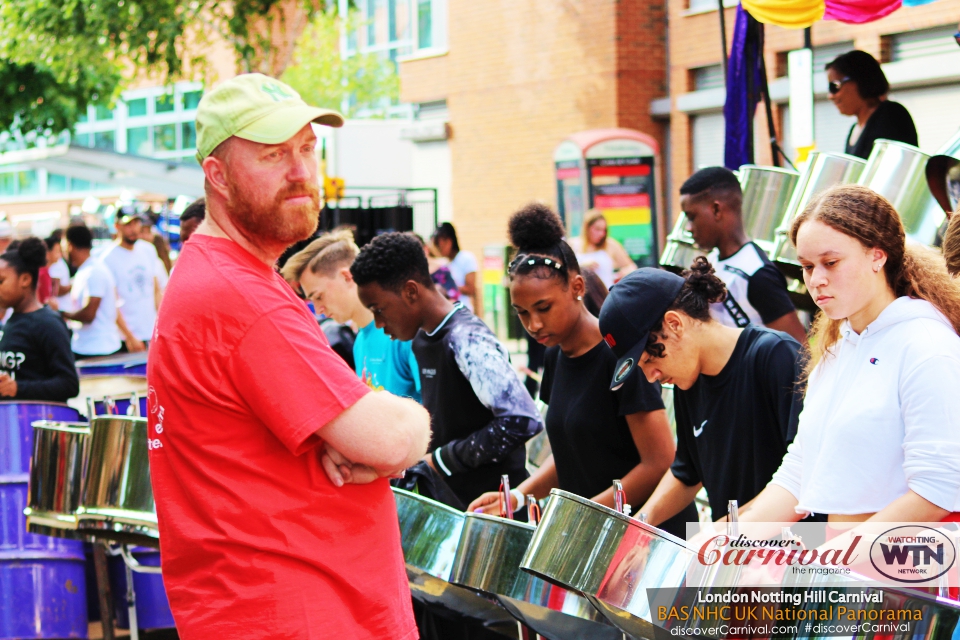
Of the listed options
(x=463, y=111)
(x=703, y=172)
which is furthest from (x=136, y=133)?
(x=703, y=172)

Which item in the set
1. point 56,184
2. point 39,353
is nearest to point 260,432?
point 39,353

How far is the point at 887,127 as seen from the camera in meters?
3.93

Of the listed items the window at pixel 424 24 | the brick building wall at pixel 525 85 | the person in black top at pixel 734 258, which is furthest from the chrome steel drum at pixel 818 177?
the window at pixel 424 24

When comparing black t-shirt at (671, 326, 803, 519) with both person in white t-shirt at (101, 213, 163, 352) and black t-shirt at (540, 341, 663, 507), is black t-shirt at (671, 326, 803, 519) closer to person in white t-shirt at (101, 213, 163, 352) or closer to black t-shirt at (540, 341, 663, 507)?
black t-shirt at (540, 341, 663, 507)

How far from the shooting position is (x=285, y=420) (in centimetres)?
146

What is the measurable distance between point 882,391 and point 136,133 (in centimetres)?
3035

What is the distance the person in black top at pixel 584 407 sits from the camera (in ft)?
7.61

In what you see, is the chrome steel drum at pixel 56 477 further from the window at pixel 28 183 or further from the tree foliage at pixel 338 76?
the window at pixel 28 183

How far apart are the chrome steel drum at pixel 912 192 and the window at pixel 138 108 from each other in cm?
2889

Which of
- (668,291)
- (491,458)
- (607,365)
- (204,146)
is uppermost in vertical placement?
(204,146)

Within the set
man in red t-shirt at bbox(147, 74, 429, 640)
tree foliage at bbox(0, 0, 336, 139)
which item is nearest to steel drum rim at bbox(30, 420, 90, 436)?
man in red t-shirt at bbox(147, 74, 429, 640)

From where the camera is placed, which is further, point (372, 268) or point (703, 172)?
point (703, 172)

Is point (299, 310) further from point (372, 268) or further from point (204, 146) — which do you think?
point (372, 268)

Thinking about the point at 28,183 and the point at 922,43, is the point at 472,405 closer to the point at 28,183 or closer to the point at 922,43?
the point at 922,43
